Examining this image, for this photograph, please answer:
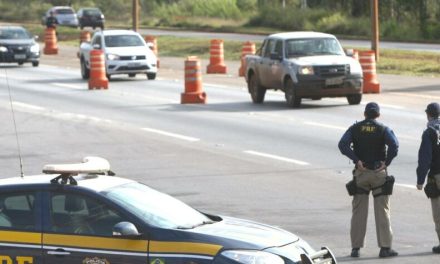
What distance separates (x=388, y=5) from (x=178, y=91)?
43236mm

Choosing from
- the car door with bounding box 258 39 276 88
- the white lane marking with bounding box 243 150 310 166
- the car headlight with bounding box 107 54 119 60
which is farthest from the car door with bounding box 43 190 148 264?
the car headlight with bounding box 107 54 119 60

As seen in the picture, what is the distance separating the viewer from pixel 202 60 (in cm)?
5475

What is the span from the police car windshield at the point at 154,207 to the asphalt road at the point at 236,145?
3050mm

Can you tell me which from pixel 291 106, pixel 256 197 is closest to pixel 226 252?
pixel 256 197

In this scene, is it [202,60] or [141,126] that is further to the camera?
[202,60]

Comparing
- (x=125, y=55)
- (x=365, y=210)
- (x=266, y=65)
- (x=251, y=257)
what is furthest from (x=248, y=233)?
(x=125, y=55)

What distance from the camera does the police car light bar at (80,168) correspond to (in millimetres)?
10195

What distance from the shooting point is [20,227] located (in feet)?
33.2

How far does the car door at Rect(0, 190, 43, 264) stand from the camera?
10.0 meters

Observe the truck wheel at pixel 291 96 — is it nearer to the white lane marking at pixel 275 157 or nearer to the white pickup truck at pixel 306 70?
the white pickup truck at pixel 306 70

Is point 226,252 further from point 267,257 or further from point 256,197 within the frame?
point 256,197

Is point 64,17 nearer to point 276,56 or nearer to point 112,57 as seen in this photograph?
point 112,57

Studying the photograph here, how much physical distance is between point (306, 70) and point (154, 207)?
2101 cm

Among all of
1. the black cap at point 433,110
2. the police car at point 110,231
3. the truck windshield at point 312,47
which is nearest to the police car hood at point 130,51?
the truck windshield at point 312,47
